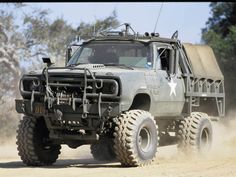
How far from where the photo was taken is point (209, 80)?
48.3 feet

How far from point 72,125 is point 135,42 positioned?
220 centimetres

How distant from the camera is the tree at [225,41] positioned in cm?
2563

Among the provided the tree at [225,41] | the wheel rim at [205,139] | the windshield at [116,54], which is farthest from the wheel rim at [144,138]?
the tree at [225,41]

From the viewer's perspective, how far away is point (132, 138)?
11.1 metres

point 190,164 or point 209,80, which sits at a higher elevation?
point 209,80

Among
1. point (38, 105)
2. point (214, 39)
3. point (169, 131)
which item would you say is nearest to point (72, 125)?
point (38, 105)

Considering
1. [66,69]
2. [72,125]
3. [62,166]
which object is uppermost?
[66,69]

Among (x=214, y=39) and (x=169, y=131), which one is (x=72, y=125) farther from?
(x=214, y=39)

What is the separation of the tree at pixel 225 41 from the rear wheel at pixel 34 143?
12124mm

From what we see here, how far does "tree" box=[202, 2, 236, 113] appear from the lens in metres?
25.6

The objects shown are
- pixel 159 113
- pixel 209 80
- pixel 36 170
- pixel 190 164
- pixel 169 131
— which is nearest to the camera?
pixel 36 170

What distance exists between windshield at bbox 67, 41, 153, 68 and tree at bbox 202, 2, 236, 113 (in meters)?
11.3

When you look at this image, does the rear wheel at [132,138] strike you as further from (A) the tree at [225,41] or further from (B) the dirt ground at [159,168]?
(A) the tree at [225,41]

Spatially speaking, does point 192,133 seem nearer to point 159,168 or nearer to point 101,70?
point 159,168
